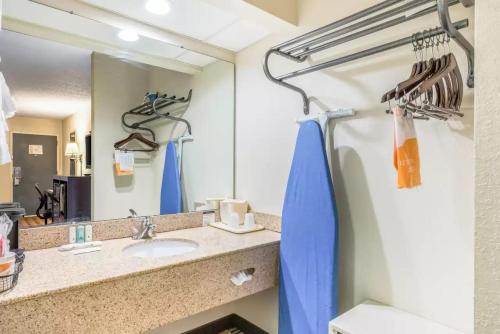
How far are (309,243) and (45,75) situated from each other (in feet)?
5.89

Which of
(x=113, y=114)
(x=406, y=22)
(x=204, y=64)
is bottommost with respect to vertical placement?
(x=113, y=114)

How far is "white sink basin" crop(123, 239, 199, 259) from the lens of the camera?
171 cm

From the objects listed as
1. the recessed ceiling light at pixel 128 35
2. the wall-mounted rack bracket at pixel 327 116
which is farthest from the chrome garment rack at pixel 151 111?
the wall-mounted rack bracket at pixel 327 116

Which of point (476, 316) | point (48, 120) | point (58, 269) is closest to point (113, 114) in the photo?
point (48, 120)

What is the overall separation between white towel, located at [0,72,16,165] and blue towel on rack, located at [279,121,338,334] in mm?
1419

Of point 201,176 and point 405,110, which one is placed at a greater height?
point 405,110

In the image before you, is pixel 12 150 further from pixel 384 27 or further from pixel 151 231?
pixel 384 27

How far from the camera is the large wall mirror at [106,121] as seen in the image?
155 centimetres

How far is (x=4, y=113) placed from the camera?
4.74ft

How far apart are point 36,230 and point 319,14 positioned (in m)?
1.95

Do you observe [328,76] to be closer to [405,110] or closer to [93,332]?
[405,110]

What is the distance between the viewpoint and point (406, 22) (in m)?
1.31

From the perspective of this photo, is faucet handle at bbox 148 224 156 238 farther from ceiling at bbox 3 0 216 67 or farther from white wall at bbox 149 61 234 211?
ceiling at bbox 3 0 216 67

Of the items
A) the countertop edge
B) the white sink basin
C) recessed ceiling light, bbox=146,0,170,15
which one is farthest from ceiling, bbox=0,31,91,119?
the countertop edge
